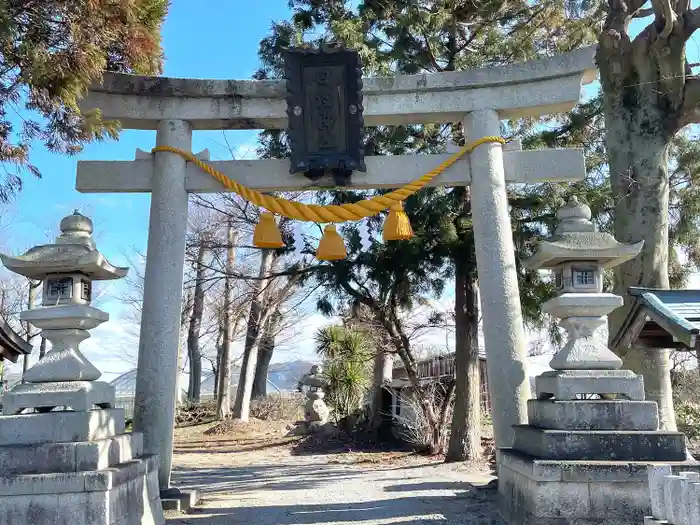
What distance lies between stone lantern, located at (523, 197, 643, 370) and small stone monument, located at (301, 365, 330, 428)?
32.3 feet

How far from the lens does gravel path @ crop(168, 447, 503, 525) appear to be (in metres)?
6.04

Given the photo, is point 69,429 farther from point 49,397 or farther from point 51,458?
point 49,397

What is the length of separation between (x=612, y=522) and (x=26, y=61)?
6.37 meters

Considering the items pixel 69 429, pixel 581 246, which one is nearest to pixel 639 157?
pixel 581 246

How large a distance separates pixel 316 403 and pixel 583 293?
10217 millimetres

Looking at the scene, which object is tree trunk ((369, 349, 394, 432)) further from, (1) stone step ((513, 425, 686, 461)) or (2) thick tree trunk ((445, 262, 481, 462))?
(1) stone step ((513, 425, 686, 461))

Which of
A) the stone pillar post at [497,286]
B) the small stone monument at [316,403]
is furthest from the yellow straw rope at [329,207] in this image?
the small stone monument at [316,403]

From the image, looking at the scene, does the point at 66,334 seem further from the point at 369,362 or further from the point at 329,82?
the point at 369,362

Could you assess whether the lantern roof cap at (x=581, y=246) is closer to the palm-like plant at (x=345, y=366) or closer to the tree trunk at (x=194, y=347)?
the palm-like plant at (x=345, y=366)

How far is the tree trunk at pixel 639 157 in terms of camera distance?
22.1 ft

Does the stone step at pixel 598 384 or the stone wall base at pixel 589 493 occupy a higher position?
the stone step at pixel 598 384

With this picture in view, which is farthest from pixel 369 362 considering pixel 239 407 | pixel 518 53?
pixel 518 53

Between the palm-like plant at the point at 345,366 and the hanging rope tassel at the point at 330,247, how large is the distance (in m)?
8.61

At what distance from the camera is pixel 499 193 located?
674cm
